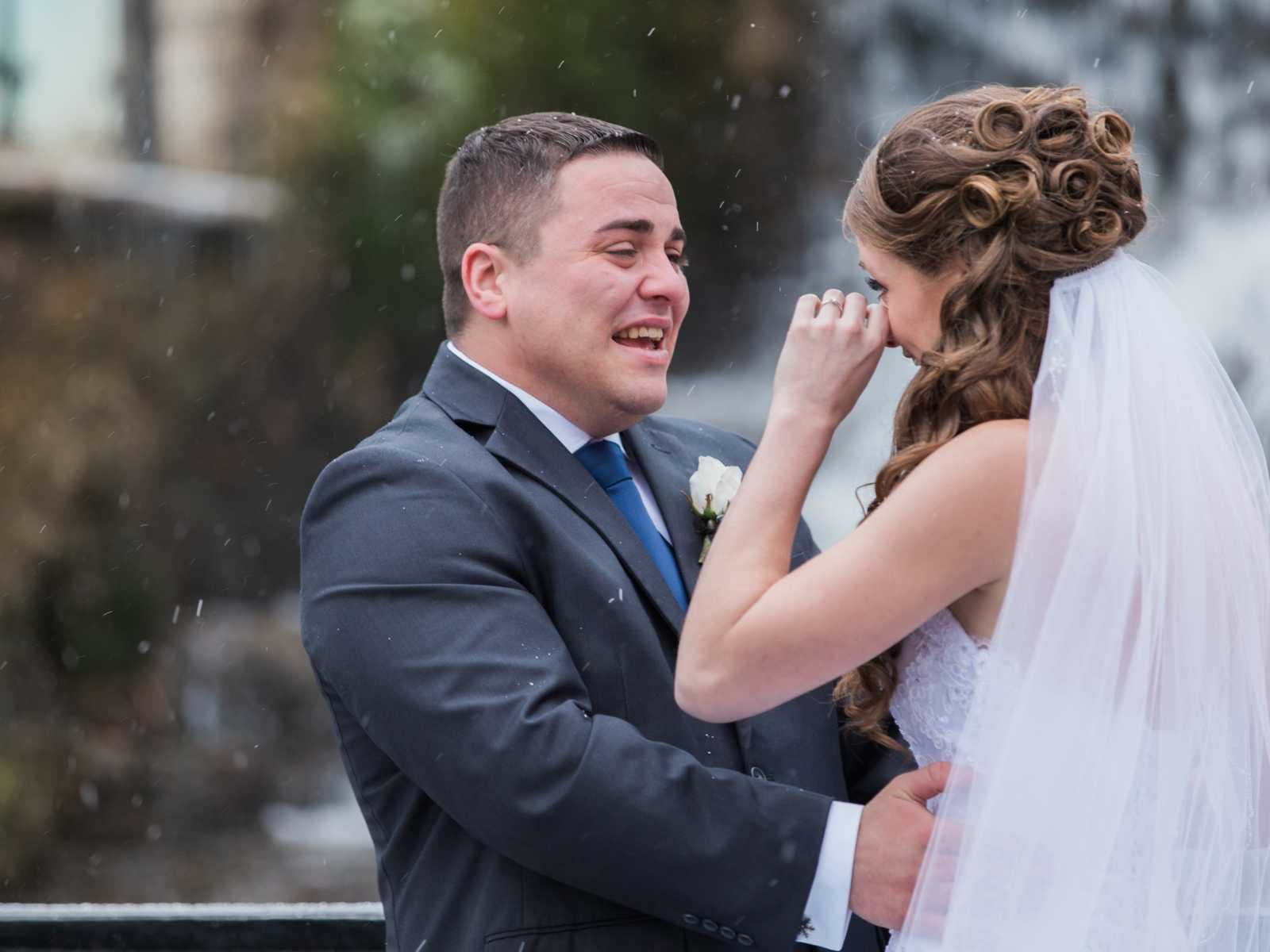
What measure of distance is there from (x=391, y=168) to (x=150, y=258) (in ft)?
5.47

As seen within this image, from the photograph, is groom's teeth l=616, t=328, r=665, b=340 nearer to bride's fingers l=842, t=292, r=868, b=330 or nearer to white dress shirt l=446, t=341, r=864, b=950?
bride's fingers l=842, t=292, r=868, b=330

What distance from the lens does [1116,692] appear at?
5.10 feet

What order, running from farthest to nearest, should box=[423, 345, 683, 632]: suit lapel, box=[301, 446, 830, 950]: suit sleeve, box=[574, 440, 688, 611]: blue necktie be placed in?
box=[574, 440, 688, 611]: blue necktie < box=[423, 345, 683, 632]: suit lapel < box=[301, 446, 830, 950]: suit sleeve

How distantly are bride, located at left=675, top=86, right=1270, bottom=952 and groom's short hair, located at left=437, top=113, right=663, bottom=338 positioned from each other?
69 centimetres

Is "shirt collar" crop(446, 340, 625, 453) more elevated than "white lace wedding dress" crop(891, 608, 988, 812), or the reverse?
"shirt collar" crop(446, 340, 625, 453)

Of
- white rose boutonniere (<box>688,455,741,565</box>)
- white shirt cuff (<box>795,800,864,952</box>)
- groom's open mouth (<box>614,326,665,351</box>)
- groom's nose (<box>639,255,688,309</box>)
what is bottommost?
white shirt cuff (<box>795,800,864,952</box>)

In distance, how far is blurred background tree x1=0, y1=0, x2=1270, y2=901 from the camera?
7.89 metres

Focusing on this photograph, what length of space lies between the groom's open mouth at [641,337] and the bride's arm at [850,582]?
24.8 inches

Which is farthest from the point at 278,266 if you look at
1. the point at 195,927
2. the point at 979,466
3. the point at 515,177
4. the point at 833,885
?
the point at 979,466

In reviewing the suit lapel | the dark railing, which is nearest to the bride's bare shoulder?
the suit lapel

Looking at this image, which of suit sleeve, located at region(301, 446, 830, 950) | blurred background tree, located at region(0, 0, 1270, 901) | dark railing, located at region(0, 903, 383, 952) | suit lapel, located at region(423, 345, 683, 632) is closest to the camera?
suit sleeve, located at region(301, 446, 830, 950)

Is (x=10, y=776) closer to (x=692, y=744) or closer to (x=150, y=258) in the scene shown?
(x=150, y=258)

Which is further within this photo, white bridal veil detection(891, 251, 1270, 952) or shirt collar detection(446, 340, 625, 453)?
shirt collar detection(446, 340, 625, 453)

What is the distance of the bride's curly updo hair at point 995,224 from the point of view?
5.13 feet
